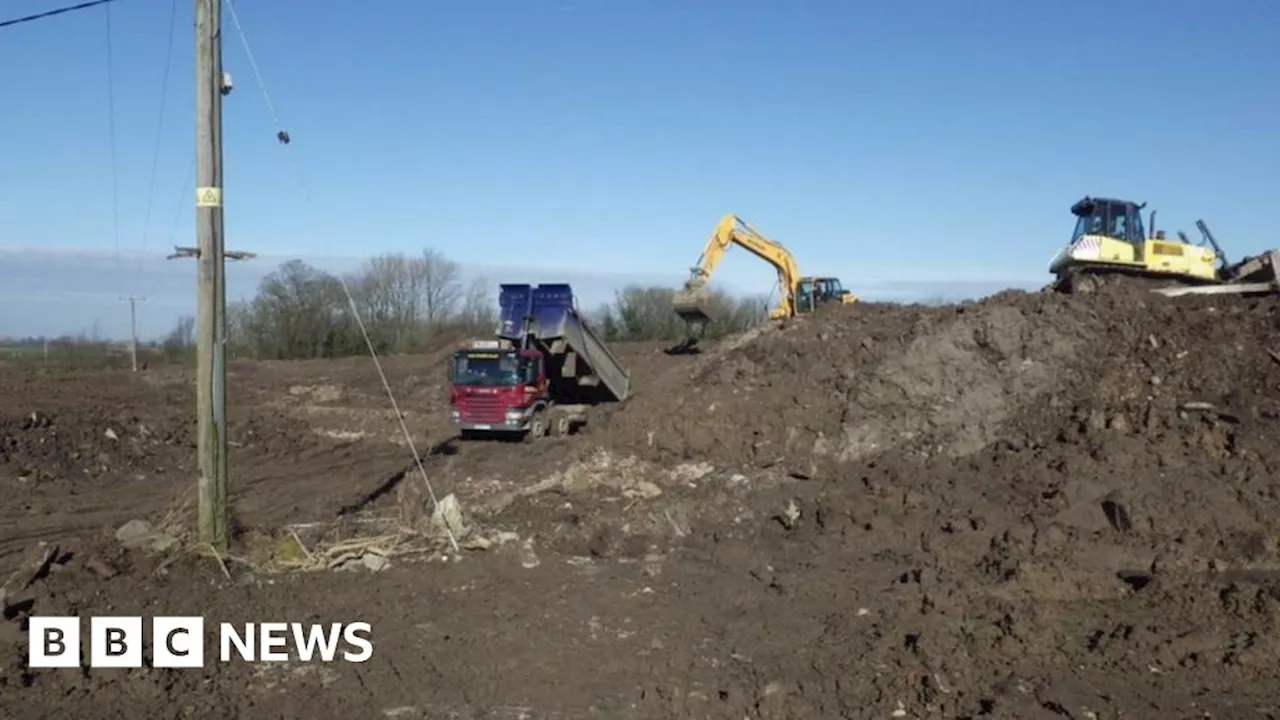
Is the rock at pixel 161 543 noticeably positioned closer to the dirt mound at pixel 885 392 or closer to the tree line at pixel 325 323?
the dirt mound at pixel 885 392

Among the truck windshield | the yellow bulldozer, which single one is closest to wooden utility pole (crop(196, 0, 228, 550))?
the truck windshield

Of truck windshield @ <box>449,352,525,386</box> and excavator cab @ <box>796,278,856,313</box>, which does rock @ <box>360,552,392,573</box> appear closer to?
truck windshield @ <box>449,352,525,386</box>

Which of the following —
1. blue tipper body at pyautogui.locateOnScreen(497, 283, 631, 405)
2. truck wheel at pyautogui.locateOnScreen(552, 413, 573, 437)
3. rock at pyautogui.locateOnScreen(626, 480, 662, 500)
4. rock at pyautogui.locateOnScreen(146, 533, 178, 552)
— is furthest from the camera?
blue tipper body at pyautogui.locateOnScreen(497, 283, 631, 405)

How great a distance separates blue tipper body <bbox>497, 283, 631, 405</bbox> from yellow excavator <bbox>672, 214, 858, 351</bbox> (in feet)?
12.5

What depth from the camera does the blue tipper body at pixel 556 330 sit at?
26453mm

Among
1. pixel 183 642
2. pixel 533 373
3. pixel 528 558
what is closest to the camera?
pixel 183 642

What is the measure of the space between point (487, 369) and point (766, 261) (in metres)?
10.9

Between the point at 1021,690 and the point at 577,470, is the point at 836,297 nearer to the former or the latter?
the point at 577,470

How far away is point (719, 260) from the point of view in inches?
1216

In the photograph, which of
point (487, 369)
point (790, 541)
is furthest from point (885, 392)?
point (487, 369)

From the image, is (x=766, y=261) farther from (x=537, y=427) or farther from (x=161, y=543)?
(x=161, y=543)

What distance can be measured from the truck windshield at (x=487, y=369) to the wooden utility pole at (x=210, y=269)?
13.4 m

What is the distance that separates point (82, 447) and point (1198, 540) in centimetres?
2141

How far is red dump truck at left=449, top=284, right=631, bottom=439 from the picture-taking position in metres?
24.6
